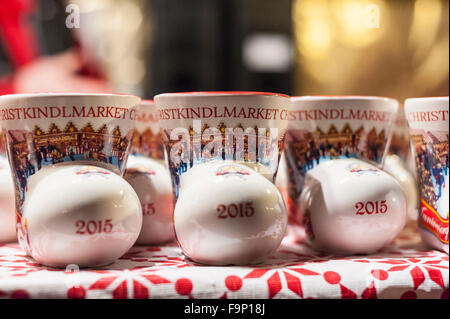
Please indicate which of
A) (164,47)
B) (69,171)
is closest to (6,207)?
(69,171)

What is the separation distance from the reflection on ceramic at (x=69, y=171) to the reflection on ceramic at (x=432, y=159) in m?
0.32

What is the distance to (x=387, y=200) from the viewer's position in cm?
53

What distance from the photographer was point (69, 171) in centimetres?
49

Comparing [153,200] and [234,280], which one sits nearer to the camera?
[234,280]

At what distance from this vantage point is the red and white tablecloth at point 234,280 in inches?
16.8

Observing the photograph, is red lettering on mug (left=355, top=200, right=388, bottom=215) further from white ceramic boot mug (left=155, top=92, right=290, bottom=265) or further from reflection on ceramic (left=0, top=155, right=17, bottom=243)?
reflection on ceramic (left=0, top=155, right=17, bottom=243)

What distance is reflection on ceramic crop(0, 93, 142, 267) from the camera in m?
0.45

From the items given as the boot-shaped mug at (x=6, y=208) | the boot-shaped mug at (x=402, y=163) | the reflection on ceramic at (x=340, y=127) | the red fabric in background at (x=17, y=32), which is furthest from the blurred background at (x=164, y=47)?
the boot-shaped mug at (x=6, y=208)

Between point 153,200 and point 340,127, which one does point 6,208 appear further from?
point 340,127

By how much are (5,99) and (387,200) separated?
15.9 inches

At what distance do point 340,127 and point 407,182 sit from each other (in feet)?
0.50

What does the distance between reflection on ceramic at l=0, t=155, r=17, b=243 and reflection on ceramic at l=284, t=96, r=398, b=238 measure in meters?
0.34

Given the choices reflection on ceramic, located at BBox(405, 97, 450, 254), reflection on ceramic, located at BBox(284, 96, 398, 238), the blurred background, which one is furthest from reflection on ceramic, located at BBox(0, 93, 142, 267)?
the blurred background

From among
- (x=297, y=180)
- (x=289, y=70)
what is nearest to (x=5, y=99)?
(x=297, y=180)
